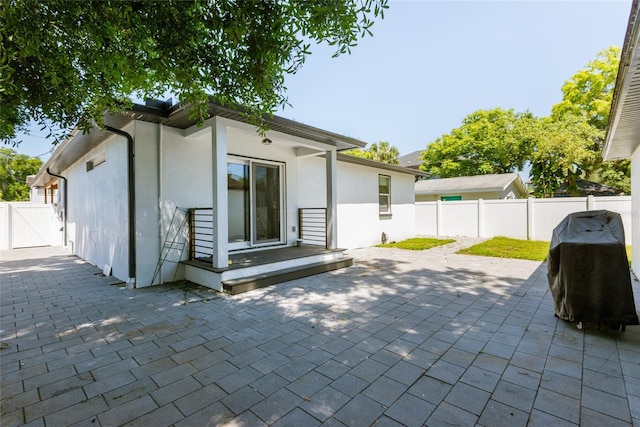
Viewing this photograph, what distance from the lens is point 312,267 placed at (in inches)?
223

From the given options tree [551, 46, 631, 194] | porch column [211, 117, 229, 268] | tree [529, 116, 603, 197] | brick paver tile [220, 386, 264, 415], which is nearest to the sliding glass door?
porch column [211, 117, 229, 268]

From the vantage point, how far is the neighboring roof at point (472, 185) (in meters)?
15.5

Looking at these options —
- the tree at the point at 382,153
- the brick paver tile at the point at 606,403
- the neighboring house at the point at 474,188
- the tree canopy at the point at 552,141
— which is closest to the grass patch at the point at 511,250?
the brick paver tile at the point at 606,403

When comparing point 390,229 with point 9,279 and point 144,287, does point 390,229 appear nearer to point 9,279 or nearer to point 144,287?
point 144,287

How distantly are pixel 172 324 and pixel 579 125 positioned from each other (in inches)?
809

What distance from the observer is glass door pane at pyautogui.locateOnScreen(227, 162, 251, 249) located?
6164 millimetres

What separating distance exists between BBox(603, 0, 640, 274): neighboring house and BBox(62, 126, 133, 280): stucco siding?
20.4ft

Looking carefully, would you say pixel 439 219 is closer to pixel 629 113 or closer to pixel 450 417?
pixel 629 113

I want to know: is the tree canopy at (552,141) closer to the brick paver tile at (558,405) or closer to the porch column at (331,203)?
the porch column at (331,203)

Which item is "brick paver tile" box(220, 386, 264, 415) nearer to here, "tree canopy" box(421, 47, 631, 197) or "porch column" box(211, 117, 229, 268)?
"porch column" box(211, 117, 229, 268)

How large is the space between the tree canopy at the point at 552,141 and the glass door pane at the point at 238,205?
16.4 m

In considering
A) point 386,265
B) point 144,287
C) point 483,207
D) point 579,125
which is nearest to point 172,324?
point 144,287

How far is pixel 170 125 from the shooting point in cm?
513

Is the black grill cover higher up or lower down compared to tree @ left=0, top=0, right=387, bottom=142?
lower down
